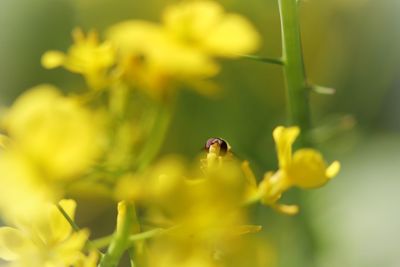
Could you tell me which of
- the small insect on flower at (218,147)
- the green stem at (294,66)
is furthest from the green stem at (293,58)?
the small insect on flower at (218,147)

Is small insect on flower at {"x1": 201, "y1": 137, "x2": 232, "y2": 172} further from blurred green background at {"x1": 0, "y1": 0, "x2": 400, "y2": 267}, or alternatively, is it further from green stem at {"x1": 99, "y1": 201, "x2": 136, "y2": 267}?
blurred green background at {"x1": 0, "y1": 0, "x2": 400, "y2": 267}

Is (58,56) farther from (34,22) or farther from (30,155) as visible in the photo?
(34,22)

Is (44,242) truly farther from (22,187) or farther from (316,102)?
(316,102)

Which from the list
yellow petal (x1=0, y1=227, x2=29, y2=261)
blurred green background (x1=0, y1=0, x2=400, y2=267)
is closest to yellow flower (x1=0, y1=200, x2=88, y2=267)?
yellow petal (x1=0, y1=227, x2=29, y2=261)

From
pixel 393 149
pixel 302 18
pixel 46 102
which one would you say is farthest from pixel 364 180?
pixel 46 102

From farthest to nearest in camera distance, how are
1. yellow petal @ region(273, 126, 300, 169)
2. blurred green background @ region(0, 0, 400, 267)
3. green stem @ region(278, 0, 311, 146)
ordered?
blurred green background @ region(0, 0, 400, 267) → green stem @ region(278, 0, 311, 146) → yellow petal @ region(273, 126, 300, 169)

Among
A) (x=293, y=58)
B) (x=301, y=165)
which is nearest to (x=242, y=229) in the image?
(x=301, y=165)
